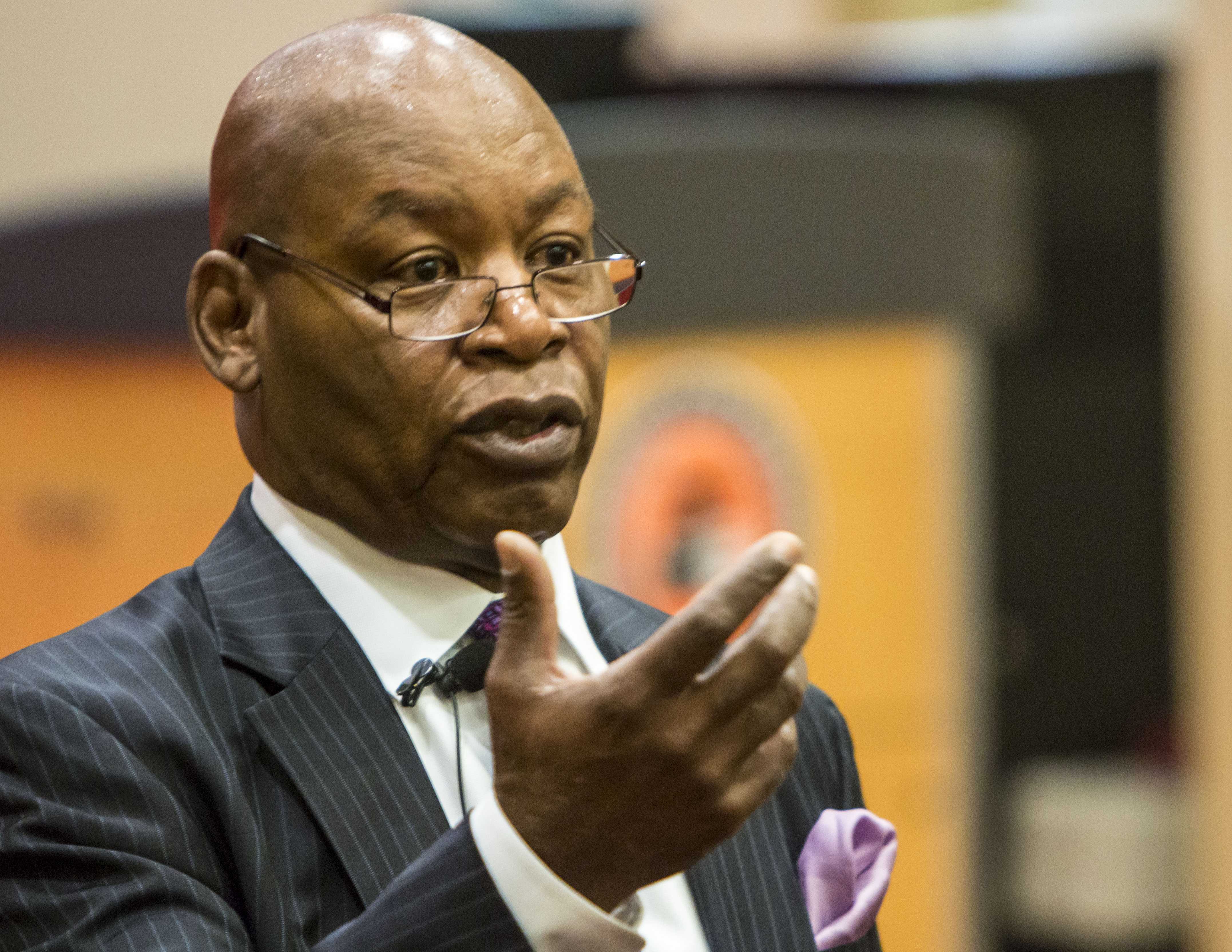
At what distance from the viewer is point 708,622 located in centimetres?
76

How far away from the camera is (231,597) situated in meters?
1.01

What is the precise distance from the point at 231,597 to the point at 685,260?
1813mm

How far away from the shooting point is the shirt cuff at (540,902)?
2.64ft

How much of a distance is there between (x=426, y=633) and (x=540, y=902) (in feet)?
0.77

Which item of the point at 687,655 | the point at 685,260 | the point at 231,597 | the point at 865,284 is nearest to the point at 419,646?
the point at 231,597

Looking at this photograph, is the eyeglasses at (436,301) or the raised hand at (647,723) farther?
the eyeglasses at (436,301)

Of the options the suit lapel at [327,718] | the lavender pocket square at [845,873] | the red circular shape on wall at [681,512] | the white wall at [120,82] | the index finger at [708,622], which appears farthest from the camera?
the white wall at [120,82]

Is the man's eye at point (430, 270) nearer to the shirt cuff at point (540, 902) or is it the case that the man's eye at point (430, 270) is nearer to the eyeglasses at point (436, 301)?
the eyeglasses at point (436, 301)

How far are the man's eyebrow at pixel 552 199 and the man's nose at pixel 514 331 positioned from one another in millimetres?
49

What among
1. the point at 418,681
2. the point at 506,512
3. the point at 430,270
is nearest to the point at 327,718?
the point at 418,681

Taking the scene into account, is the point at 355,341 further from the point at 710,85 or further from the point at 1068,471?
the point at 1068,471

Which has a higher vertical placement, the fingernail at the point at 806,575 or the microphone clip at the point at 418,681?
the fingernail at the point at 806,575

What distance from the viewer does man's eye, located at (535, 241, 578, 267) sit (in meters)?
0.99

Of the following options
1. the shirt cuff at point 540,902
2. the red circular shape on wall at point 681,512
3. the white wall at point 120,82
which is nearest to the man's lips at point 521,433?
the shirt cuff at point 540,902
